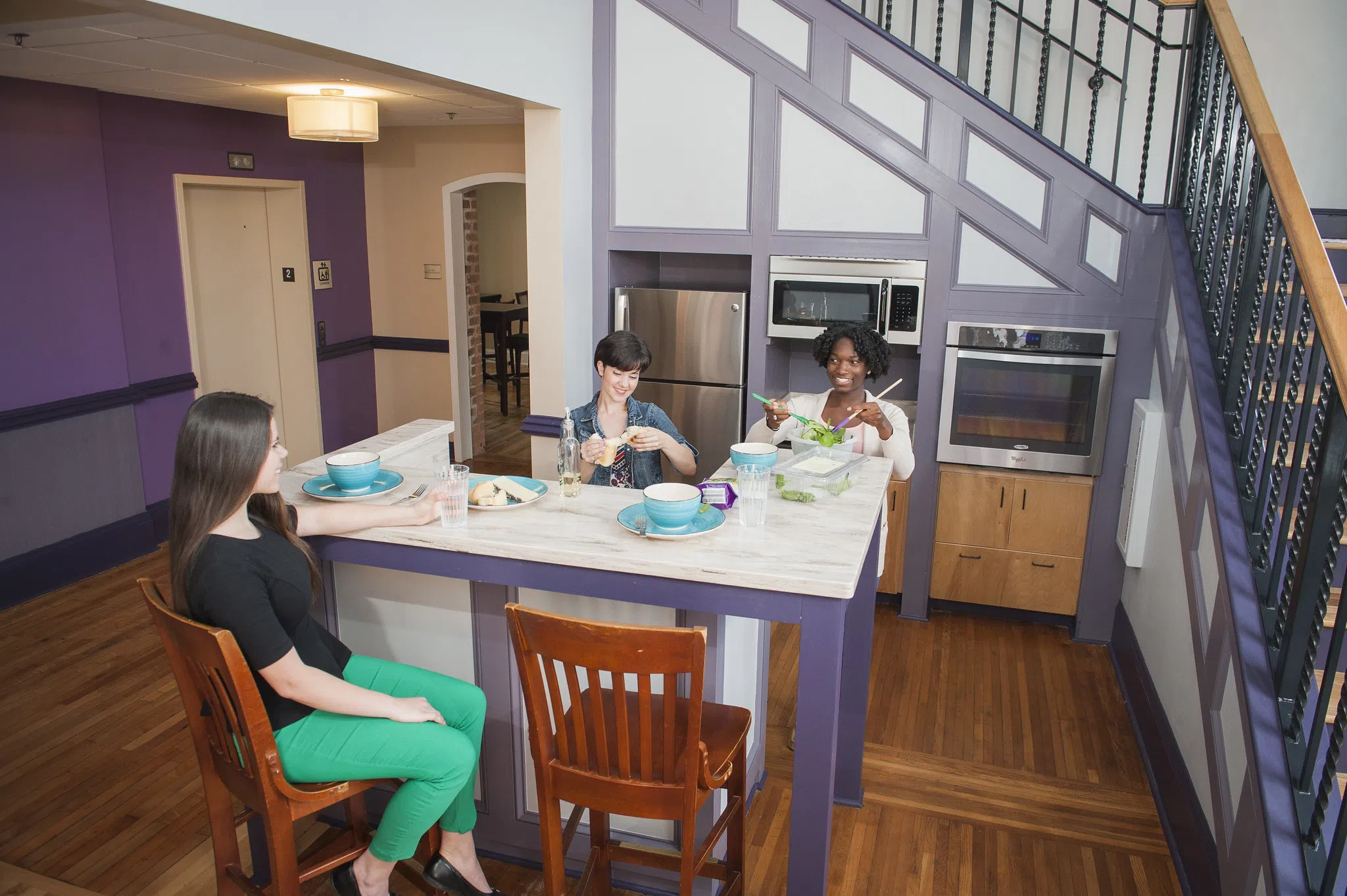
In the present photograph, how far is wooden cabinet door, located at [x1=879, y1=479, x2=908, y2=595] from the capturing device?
4.64 metres

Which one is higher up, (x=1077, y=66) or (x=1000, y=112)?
(x=1077, y=66)

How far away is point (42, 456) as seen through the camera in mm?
4668

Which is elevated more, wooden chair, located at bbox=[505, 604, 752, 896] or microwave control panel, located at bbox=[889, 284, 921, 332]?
microwave control panel, located at bbox=[889, 284, 921, 332]

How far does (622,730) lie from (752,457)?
91 centimetres

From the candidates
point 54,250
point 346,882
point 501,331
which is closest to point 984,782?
point 346,882

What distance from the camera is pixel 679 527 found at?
2201 millimetres

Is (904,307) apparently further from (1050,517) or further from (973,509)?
(1050,517)

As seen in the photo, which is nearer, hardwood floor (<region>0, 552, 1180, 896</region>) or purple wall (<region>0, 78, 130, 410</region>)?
hardwood floor (<region>0, 552, 1180, 896</region>)

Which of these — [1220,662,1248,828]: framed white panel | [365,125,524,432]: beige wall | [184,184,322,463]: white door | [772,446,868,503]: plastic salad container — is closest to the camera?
[1220,662,1248,828]: framed white panel

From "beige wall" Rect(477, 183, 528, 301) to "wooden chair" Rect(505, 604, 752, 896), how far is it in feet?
30.7

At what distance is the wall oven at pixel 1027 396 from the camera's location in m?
4.26

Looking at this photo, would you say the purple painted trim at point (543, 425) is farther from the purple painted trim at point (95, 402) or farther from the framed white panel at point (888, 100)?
the purple painted trim at point (95, 402)

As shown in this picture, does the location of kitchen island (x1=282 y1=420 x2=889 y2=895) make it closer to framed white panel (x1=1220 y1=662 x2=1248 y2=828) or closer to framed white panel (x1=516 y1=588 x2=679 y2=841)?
framed white panel (x1=516 y1=588 x2=679 y2=841)

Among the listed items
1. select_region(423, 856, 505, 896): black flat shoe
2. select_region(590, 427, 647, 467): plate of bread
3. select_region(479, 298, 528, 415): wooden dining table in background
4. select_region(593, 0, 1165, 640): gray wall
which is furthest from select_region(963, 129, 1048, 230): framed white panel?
select_region(479, 298, 528, 415): wooden dining table in background
